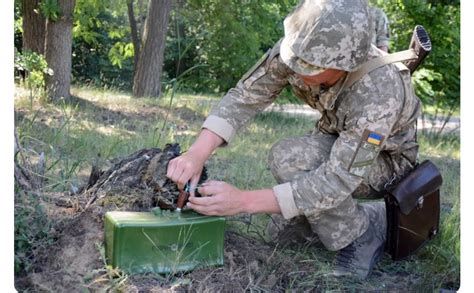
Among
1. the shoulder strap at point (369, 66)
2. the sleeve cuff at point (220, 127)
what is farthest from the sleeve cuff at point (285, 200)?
the shoulder strap at point (369, 66)

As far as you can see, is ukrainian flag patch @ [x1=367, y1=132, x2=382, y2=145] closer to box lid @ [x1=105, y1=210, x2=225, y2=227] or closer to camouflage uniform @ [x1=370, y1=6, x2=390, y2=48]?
box lid @ [x1=105, y1=210, x2=225, y2=227]

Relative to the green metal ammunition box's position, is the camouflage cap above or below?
above

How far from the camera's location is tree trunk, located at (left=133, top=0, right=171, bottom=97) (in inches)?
364

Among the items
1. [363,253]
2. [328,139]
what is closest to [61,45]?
[328,139]

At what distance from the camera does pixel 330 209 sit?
2688 mm

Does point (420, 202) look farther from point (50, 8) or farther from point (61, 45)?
point (61, 45)

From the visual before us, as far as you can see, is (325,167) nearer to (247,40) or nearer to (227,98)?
(227,98)

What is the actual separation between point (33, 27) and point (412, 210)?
519cm

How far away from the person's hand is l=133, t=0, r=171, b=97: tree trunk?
6.68 meters

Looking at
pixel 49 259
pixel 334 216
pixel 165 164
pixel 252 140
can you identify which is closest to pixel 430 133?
pixel 252 140

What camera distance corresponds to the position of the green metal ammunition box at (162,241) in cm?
215

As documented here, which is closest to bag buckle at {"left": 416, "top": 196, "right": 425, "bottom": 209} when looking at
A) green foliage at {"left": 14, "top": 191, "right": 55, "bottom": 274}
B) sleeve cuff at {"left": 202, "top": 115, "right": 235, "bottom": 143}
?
sleeve cuff at {"left": 202, "top": 115, "right": 235, "bottom": 143}

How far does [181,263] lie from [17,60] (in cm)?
307

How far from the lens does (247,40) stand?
887 cm
